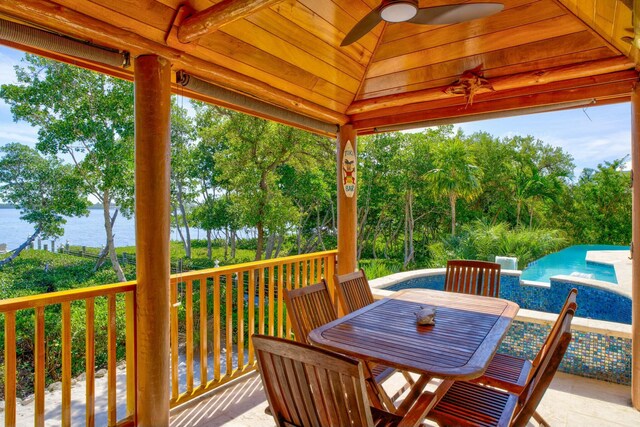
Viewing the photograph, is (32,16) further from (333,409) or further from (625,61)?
(625,61)

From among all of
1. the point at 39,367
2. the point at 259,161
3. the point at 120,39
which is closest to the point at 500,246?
the point at 259,161

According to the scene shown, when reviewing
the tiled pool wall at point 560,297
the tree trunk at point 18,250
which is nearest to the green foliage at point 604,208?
the tiled pool wall at point 560,297

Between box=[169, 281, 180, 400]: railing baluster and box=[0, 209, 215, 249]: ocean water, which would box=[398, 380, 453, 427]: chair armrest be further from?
box=[0, 209, 215, 249]: ocean water

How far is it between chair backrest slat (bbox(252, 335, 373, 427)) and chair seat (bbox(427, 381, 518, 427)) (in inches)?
29.1

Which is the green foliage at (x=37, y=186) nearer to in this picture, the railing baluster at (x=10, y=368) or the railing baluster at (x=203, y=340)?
the railing baluster at (x=203, y=340)

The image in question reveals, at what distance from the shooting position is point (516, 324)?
373cm

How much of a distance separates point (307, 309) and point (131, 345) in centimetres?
115

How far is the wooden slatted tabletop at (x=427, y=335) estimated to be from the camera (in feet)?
5.58

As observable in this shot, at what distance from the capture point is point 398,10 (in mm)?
1910

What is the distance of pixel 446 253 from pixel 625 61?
8740mm

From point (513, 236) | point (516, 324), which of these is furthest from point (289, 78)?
point (513, 236)

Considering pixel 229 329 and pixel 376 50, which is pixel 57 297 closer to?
pixel 229 329

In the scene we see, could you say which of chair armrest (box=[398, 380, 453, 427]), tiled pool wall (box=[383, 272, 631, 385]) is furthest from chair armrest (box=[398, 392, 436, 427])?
tiled pool wall (box=[383, 272, 631, 385])

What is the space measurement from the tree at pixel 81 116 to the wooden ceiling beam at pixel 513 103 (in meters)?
10.5
